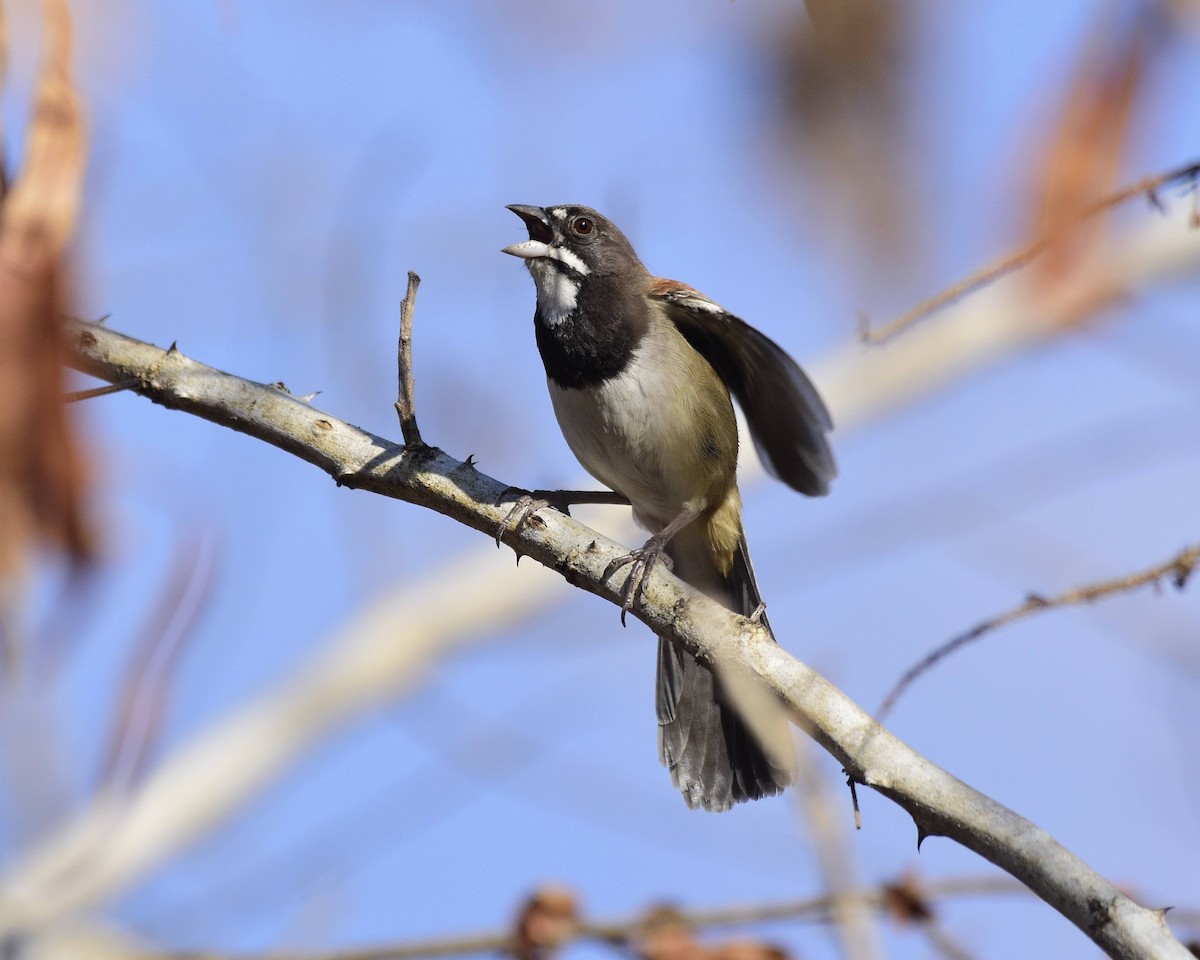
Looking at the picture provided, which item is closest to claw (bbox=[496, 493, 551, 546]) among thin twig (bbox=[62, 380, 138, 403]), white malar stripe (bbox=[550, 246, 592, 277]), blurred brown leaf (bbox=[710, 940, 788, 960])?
thin twig (bbox=[62, 380, 138, 403])

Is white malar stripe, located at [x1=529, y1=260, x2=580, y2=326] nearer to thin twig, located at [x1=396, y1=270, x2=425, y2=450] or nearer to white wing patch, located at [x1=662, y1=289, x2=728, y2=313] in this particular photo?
white wing patch, located at [x1=662, y1=289, x2=728, y2=313]

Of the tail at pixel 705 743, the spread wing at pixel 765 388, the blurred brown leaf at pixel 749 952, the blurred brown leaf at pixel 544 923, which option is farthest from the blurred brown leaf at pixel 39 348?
the tail at pixel 705 743

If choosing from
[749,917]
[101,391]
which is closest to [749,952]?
[749,917]

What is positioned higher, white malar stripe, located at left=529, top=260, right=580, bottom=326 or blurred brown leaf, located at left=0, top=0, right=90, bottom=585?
white malar stripe, located at left=529, top=260, right=580, bottom=326

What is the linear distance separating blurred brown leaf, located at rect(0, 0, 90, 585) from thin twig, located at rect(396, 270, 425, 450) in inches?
31.2

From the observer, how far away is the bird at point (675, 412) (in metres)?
4.57

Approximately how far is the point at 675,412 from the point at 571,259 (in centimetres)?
75

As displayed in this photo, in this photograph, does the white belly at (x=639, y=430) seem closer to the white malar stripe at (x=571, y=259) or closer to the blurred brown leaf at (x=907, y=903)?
the white malar stripe at (x=571, y=259)

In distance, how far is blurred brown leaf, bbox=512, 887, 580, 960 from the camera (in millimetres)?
3330

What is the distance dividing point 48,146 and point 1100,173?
112 inches

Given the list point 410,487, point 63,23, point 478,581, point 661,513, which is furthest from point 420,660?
point 63,23

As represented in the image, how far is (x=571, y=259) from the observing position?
190 inches

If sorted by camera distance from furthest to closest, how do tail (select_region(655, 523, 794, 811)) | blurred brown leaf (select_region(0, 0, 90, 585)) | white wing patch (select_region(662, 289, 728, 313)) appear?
white wing patch (select_region(662, 289, 728, 313)), tail (select_region(655, 523, 794, 811)), blurred brown leaf (select_region(0, 0, 90, 585))

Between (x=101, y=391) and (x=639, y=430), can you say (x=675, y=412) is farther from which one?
(x=101, y=391)
